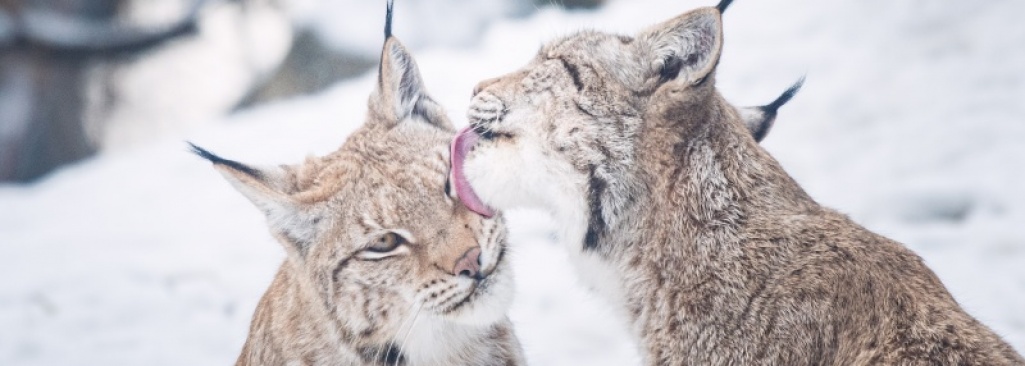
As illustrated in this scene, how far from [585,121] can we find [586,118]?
1 cm

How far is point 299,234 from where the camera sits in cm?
287

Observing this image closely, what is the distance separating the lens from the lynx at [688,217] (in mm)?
2273

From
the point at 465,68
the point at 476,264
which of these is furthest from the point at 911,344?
the point at 465,68

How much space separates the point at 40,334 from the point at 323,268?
2.72 m

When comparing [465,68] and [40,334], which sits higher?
[465,68]

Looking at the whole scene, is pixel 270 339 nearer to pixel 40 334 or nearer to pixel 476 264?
pixel 476 264

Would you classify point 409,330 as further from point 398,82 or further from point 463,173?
point 398,82

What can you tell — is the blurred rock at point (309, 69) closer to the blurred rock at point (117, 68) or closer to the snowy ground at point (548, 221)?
the blurred rock at point (117, 68)

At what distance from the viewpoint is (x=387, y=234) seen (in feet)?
9.05

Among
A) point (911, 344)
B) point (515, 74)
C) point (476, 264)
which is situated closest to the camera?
point (911, 344)

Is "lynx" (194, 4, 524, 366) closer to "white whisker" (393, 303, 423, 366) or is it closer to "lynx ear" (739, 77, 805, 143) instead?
"white whisker" (393, 303, 423, 366)

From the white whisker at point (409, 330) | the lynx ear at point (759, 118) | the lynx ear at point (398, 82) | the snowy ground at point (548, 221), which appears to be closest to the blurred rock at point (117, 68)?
the snowy ground at point (548, 221)

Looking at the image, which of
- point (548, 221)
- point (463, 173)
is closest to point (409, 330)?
point (463, 173)

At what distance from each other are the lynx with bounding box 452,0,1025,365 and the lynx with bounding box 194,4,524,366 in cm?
14
